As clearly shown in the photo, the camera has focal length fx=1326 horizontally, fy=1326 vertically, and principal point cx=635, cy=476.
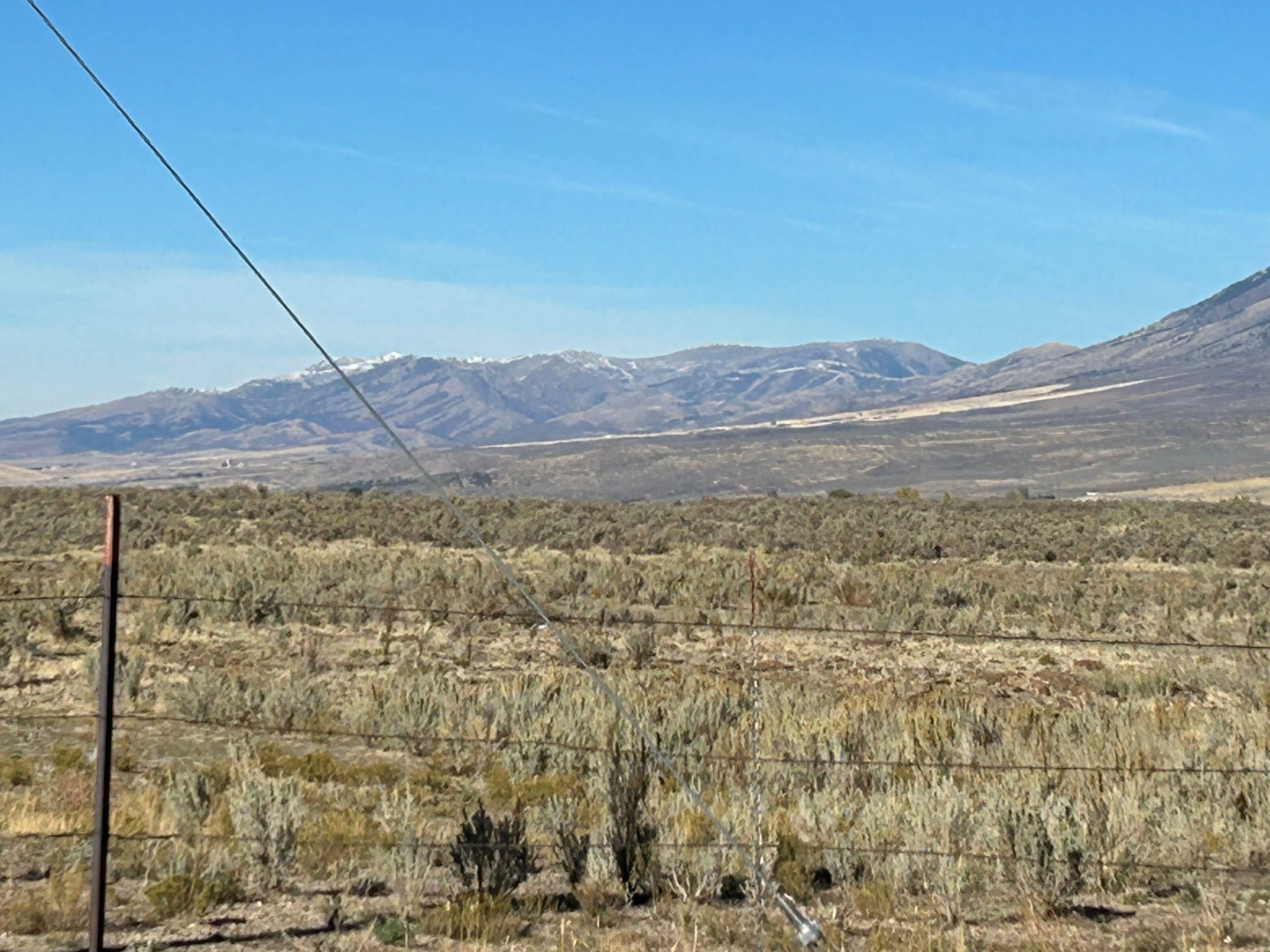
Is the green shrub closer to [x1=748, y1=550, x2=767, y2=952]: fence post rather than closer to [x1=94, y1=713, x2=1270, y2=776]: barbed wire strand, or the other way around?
[x1=94, y1=713, x2=1270, y2=776]: barbed wire strand

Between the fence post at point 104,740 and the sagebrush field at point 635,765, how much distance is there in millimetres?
764

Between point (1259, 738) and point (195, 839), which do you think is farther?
point (1259, 738)

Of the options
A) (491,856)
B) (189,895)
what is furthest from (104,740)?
(491,856)

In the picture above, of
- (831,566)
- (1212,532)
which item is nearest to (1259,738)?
(831,566)

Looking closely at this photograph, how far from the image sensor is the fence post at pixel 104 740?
6387 millimetres

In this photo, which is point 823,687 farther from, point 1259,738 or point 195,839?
point 195,839

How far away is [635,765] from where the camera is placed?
9.10 m

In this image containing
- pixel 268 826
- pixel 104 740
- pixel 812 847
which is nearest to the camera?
pixel 104 740

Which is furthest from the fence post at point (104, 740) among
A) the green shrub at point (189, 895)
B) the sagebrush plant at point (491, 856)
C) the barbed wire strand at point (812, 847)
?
the sagebrush plant at point (491, 856)

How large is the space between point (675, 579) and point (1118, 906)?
18.6 metres

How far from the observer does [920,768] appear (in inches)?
425

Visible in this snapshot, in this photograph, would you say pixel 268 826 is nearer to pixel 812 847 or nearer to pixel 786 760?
pixel 812 847

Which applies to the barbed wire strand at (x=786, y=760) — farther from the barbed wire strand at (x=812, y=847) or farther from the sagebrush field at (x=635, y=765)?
the barbed wire strand at (x=812, y=847)

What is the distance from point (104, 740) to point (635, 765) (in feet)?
12.3
